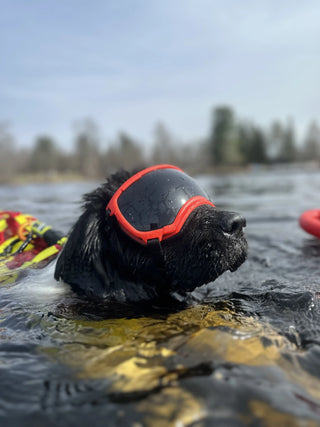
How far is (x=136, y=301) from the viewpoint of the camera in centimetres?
228

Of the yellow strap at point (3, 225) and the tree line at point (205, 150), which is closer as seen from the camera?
the yellow strap at point (3, 225)

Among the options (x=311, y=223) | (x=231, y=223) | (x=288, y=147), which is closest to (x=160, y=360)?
(x=231, y=223)

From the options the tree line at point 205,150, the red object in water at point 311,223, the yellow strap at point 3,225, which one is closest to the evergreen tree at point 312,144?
the tree line at point 205,150

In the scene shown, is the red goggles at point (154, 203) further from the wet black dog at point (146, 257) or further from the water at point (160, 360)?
the water at point (160, 360)

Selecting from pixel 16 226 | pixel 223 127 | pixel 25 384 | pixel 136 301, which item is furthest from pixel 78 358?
pixel 223 127

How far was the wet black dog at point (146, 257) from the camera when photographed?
2.07 meters

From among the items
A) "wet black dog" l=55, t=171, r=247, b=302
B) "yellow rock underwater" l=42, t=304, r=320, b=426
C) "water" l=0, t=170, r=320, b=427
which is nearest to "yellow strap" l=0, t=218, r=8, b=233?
"water" l=0, t=170, r=320, b=427

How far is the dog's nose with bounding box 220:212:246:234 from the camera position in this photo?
2.03 m

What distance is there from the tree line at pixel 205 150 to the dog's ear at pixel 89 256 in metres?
64.1

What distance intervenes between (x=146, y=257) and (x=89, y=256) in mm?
373

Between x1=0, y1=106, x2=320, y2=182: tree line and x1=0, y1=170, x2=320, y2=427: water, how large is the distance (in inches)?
2537

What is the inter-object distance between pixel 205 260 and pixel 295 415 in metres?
1.06

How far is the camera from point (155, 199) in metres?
2.27

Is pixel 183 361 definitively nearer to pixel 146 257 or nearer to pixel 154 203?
pixel 146 257
